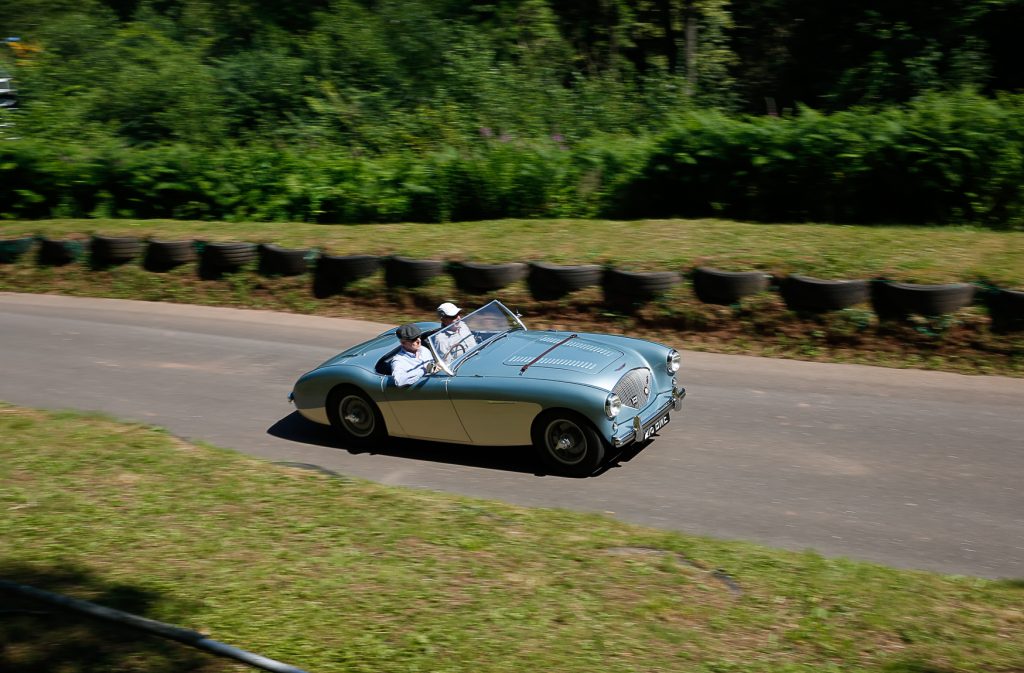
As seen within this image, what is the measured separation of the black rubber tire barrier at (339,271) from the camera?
1402 cm

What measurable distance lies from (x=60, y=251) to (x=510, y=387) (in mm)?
11389

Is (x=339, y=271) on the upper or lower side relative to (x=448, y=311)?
upper

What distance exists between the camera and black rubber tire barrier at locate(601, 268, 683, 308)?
39.9ft

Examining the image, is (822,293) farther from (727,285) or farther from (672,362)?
(672,362)

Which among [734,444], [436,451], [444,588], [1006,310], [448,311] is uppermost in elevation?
[1006,310]

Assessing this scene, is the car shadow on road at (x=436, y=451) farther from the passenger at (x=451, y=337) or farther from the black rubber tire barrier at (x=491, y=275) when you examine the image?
the black rubber tire barrier at (x=491, y=275)

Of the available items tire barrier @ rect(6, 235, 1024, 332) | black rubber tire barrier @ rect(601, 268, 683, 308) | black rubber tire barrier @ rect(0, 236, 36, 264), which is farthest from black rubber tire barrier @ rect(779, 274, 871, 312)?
black rubber tire barrier @ rect(0, 236, 36, 264)

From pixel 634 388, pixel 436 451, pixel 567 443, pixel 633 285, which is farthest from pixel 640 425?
pixel 633 285

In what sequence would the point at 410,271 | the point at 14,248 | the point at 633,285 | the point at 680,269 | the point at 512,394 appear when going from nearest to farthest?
the point at 512,394 → the point at 633,285 → the point at 680,269 → the point at 410,271 → the point at 14,248

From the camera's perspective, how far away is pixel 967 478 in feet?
25.1

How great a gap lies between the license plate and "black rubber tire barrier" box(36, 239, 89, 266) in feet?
38.5

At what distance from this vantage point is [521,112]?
21.3 meters

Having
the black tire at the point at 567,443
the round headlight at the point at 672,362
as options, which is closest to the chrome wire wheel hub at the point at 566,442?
the black tire at the point at 567,443

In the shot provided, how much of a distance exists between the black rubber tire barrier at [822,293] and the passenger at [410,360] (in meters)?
4.82
